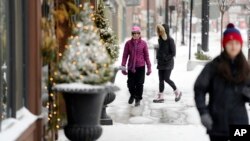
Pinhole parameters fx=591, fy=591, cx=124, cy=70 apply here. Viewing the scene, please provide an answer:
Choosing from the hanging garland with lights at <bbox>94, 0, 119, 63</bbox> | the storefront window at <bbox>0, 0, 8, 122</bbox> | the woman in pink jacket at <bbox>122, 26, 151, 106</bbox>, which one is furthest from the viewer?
the woman in pink jacket at <bbox>122, 26, 151, 106</bbox>

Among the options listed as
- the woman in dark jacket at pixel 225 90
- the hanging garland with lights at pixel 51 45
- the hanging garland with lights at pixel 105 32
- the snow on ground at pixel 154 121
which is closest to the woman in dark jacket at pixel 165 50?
the snow on ground at pixel 154 121

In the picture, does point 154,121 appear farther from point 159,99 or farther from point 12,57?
point 12,57

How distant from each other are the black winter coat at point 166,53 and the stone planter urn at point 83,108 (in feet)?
21.9

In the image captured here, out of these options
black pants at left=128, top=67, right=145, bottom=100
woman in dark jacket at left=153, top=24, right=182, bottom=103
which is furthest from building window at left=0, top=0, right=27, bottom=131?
woman in dark jacket at left=153, top=24, right=182, bottom=103

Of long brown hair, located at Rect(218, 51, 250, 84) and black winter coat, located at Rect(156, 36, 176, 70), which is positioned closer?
long brown hair, located at Rect(218, 51, 250, 84)

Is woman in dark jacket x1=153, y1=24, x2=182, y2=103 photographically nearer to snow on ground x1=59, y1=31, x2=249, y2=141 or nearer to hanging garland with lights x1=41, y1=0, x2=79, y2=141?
snow on ground x1=59, y1=31, x2=249, y2=141

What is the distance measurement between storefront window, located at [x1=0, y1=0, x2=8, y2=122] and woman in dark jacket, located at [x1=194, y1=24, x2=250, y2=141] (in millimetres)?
1914

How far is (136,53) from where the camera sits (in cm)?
1262

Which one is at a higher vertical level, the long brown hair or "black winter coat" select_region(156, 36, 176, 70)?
the long brown hair

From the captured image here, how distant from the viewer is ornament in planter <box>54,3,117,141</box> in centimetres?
654

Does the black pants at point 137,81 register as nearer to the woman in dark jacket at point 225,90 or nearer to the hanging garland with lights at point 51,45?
the hanging garland with lights at point 51,45

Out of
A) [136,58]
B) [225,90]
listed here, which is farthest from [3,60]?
[136,58]

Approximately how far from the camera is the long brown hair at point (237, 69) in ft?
18.2

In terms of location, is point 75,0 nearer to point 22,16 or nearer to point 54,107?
point 54,107
